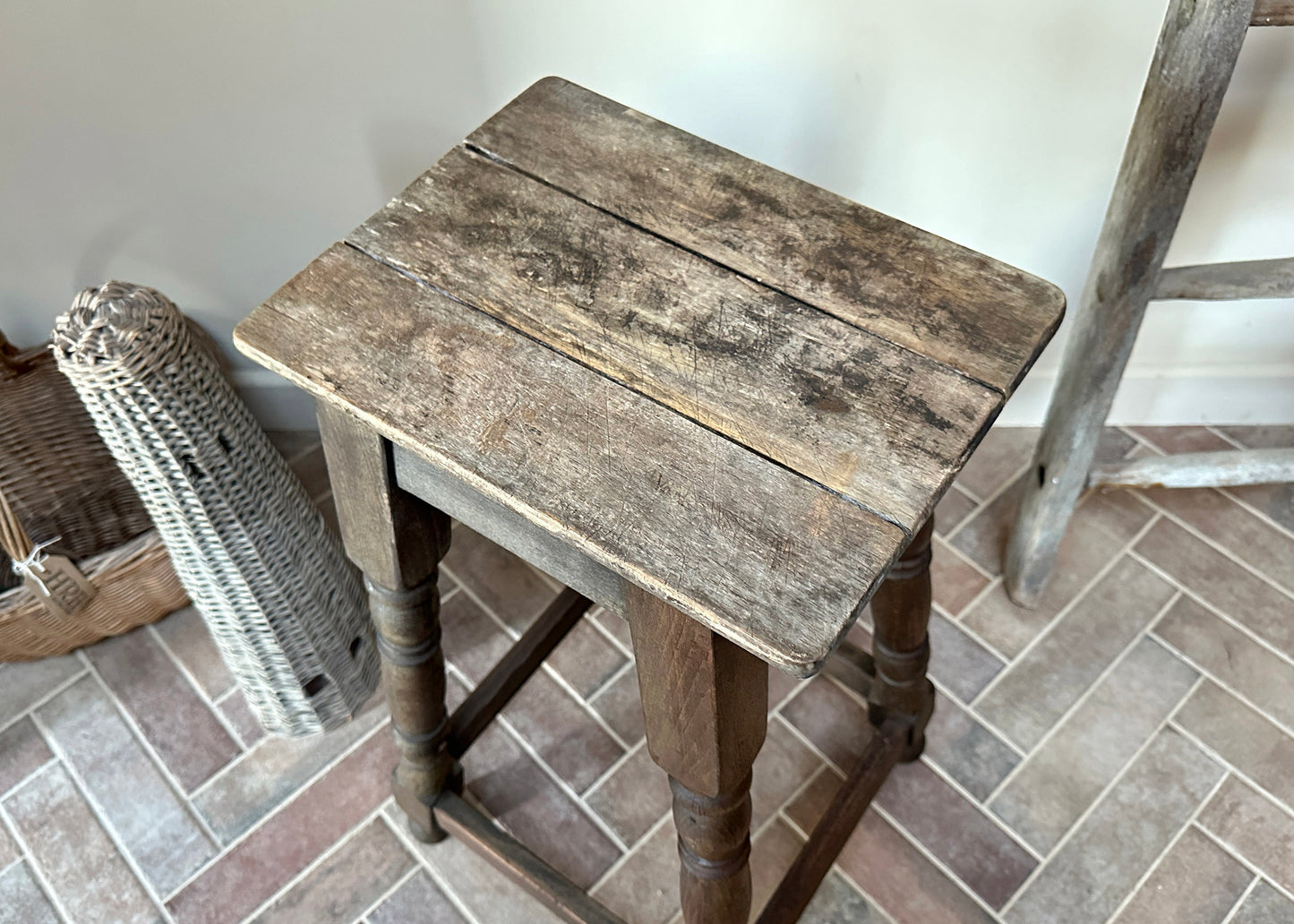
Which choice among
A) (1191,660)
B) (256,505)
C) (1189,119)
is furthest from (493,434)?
(1191,660)

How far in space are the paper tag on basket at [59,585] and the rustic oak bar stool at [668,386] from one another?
71cm

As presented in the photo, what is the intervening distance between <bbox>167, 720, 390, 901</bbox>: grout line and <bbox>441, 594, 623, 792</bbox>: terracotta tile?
0.60 feet

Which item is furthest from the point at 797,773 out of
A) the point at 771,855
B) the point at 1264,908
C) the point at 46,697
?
the point at 46,697

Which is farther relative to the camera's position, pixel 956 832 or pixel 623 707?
pixel 623 707

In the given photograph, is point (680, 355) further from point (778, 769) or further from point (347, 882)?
point (347, 882)

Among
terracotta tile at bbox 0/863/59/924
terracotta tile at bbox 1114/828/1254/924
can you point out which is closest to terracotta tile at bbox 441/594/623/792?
terracotta tile at bbox 0/863/59/924

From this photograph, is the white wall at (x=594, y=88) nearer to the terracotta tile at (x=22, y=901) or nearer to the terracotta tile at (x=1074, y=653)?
the terracotta tile at (x=1074, y=653)

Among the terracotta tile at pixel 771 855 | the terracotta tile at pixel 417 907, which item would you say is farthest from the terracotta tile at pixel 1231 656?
the terracotta tile at pixel 417 907

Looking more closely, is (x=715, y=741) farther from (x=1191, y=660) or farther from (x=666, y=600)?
(x=1191, y=660)

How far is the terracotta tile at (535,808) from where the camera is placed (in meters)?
1.63

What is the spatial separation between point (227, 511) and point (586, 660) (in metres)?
0.66

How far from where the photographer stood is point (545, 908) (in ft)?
5.20

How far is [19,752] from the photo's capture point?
176cm

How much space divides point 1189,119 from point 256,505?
1.31 meters
